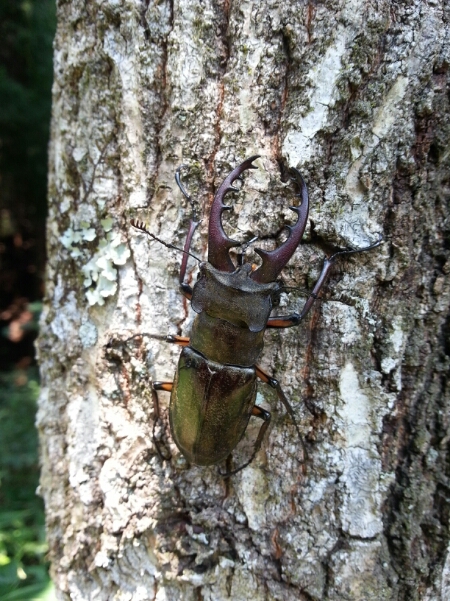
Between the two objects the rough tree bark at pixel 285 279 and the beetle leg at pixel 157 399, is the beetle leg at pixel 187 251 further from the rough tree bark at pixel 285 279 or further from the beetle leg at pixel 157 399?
the beetle leg at pixel 157 399

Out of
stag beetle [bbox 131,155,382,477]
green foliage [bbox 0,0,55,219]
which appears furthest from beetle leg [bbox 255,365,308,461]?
green foliage [bbox 0,0,55,219]

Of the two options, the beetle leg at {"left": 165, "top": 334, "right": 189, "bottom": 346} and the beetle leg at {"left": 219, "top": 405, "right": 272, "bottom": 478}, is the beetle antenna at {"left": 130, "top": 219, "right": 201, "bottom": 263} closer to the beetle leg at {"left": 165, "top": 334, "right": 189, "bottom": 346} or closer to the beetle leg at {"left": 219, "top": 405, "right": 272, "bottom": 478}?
the beetle leg at {"left": 165, "top": 334, "right": 189, "bottom": 346}

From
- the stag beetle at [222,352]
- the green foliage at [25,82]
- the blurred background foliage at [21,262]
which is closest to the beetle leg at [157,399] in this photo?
the stag beetle at [222,352]

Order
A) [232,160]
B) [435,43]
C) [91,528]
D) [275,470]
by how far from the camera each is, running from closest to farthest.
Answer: [435,43] → [232,160] → [275,470] → [91,528]

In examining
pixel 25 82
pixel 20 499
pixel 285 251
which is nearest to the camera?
pixel 285 251

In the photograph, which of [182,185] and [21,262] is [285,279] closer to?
[182,185]

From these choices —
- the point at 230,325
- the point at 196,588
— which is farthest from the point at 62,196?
the point at 196,588

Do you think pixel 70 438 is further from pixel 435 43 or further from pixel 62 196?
pixel 435 43

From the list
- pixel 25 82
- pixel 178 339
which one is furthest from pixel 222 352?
pixel 25 82
